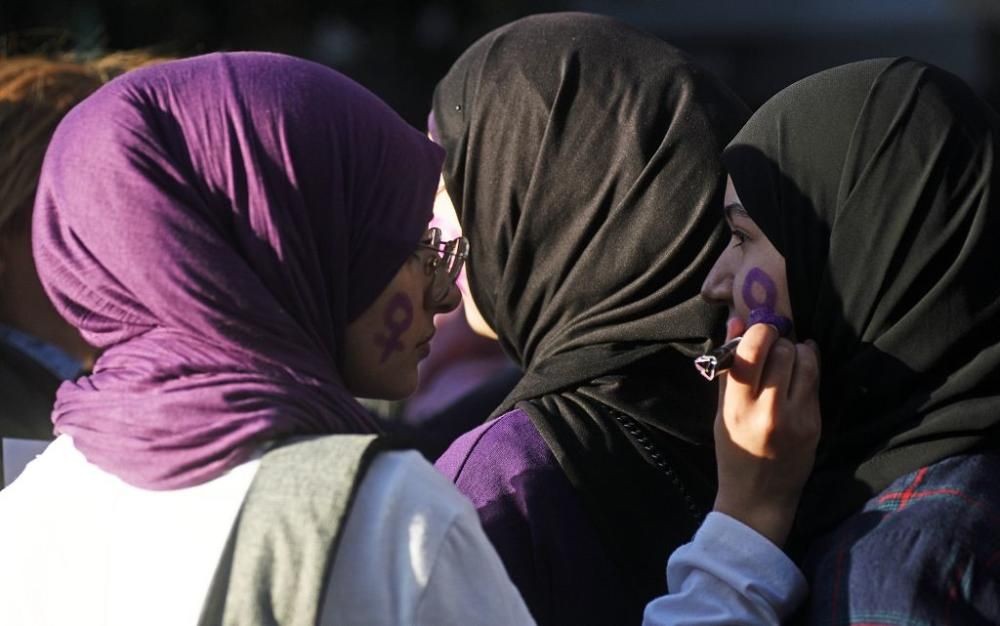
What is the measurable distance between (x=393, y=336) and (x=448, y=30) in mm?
8185

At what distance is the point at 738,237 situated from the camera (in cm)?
247

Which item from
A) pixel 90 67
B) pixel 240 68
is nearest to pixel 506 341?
pixel 240 68

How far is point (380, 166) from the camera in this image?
82.3 inches

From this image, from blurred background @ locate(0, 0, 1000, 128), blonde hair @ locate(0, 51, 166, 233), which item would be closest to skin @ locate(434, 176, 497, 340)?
blonde hair @ locate(0, 51, 166, 233)

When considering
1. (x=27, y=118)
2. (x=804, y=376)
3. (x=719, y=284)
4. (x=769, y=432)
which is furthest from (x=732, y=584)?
(x=27, y=118)

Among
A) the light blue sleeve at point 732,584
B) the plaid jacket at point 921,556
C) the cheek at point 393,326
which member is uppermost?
the cheek at point 393,326

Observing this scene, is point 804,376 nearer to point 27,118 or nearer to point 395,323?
point 395,323

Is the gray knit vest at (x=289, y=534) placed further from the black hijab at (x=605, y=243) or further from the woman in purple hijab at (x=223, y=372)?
the black hijab at (x=605, y=243)

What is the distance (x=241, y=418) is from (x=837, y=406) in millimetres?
977

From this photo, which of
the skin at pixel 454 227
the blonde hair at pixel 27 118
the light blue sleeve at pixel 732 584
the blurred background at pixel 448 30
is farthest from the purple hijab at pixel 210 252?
the blurred background at pixel 448 30

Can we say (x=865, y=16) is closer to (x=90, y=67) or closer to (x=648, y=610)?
(x=90, y=67)

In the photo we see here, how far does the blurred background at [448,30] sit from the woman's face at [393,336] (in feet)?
8.82

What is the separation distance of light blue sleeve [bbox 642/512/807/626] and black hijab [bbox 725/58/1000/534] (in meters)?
0.12

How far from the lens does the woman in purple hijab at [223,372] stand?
179cm
